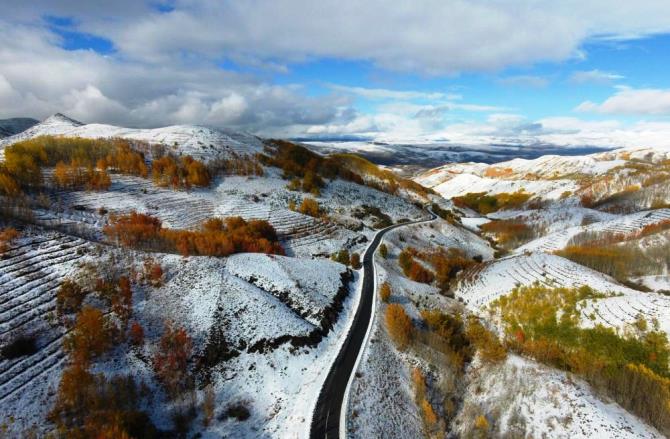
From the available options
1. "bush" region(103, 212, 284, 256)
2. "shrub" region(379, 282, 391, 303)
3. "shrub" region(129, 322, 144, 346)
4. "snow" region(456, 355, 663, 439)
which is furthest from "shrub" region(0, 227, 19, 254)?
"snow" region(456, 355, 663, 439)

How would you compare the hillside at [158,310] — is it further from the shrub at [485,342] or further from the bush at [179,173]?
the shrub at [485,342]

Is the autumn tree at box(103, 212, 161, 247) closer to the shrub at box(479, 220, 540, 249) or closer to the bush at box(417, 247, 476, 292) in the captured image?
the bush at box(417, 247, 476, 292)

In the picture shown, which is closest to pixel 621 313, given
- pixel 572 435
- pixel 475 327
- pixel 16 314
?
pixel 475 327

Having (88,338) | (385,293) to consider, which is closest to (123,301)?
(88,338)

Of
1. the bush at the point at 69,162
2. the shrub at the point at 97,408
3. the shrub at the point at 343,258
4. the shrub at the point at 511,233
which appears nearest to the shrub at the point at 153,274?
the shrub at the point at 97,408

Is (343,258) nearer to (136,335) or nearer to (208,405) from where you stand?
(136,335)
